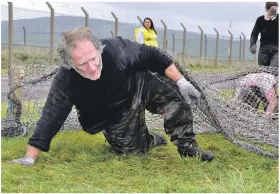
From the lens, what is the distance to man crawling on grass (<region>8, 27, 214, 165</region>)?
10.5 ft

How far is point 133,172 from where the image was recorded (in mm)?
3279

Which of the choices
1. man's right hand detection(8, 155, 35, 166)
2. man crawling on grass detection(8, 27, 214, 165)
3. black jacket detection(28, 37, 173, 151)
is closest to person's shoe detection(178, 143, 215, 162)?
man crawling on grass detection(8, 27, 214, 165)

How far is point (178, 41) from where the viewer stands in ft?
55.8

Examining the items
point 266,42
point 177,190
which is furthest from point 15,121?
point 266,42

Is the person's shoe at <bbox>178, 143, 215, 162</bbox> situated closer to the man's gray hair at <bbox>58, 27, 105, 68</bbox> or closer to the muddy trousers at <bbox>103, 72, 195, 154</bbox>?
the muddy trousers at <bbox>103, 72, 195, 154</bbox>

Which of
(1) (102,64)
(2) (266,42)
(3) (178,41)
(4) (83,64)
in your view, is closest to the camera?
(4) (83,64)

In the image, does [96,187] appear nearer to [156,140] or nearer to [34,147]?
[34,147]

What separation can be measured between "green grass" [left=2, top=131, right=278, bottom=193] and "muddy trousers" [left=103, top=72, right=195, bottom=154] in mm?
145

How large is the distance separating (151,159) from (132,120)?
1.11ft

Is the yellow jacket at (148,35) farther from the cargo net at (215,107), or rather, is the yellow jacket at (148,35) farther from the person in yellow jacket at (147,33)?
the cargo net at (215,107)

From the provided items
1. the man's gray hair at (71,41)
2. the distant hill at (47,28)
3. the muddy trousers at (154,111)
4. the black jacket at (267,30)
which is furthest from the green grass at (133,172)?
the distant hill at (47,28)

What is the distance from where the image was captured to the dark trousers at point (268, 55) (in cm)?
548

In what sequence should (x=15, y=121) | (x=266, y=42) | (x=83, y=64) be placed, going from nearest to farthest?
(x=83, y=64) < (x=15, y=121) < (x=266, y=42)

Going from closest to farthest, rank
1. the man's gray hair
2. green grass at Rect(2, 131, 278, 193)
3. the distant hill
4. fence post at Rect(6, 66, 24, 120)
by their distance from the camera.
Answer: green grass at Rect(2, 131, 278, 193) → the man's gray hair → fence post at Rect(6, 66, 24, 120) → the distant hill
